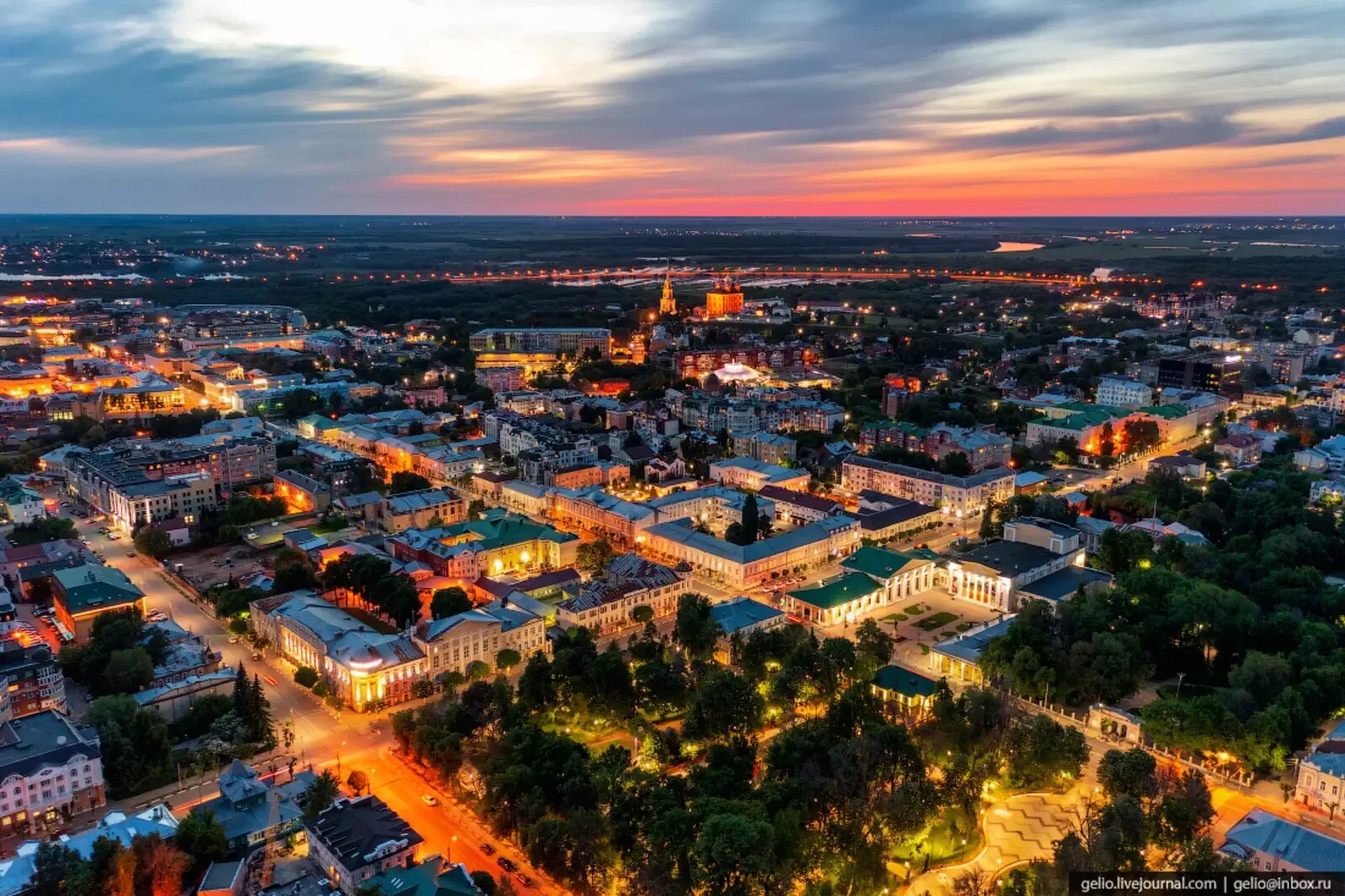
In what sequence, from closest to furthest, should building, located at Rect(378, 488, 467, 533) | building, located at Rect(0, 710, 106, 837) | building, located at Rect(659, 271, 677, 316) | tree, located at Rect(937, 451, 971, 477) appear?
1. building, located at Rect(0, 710, 106, 837)
2. building, located at Rect(378, 488, 467, 533)
3. tree, located at Rect(937, 451, 971, 477)
4. building, located at Rect(659, 271, 677, 316)

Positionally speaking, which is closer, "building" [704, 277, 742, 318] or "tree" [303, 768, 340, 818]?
"tree" [303, 768, 340, 818]

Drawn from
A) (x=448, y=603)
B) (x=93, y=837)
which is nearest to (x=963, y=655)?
(x=448, y=603)

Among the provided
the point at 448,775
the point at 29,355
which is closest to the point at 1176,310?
the point at 448,775

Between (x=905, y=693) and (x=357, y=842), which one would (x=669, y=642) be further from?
(x=357, y=842)

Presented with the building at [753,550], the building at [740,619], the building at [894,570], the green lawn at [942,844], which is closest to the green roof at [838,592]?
the building at [894,570]

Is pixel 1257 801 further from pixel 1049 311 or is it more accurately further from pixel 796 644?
pixel 1049 311

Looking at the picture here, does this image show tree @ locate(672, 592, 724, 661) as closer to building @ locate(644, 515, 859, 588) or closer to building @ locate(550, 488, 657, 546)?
building @ locate(644, 515, 859, 588)

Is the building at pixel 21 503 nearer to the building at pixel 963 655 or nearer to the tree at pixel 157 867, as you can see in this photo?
the tree at pixel 157 867

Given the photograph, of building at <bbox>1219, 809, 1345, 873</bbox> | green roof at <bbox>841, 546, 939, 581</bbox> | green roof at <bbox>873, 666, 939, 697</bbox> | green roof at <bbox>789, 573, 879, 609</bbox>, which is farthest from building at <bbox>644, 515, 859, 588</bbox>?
building at <bbox>1219, 809, 1345, 873</bbox>
